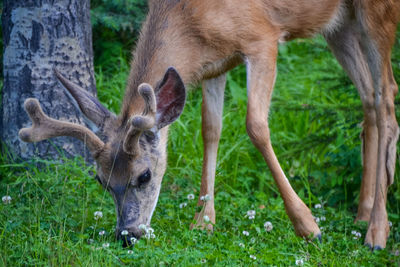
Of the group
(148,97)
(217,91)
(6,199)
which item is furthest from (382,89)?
(6,199)

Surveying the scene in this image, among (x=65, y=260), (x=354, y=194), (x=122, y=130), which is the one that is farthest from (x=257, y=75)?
(x=65, y=260)

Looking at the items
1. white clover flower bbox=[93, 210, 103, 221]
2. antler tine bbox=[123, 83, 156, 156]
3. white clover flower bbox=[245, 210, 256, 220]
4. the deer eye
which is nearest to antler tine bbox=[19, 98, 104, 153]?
antler tine bbox=[123, 83, 156, 156]

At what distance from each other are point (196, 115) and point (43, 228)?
333cm

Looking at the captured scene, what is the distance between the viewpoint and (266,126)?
17.3 feet

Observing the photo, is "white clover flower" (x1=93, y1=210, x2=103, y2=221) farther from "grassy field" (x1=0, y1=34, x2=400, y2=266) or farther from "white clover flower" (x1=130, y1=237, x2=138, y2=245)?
"white clover flower" (x1=130, y1=237, x2=138, y2=245)

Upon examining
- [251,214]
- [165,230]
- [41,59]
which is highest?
[41,59]

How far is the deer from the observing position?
4773 millimetres

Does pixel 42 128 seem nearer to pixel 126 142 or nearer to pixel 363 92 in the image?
pixel 126 142

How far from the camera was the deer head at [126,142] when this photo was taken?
4594mm

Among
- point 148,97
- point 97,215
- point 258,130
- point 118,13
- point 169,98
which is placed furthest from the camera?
point 118,13

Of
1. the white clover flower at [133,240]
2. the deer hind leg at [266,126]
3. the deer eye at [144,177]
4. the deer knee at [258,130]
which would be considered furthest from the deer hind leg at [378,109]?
the white clover flower at [133,240]

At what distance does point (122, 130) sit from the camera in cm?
486

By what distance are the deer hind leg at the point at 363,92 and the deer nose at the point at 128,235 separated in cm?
223

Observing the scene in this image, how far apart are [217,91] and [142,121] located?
1765 millimetres
